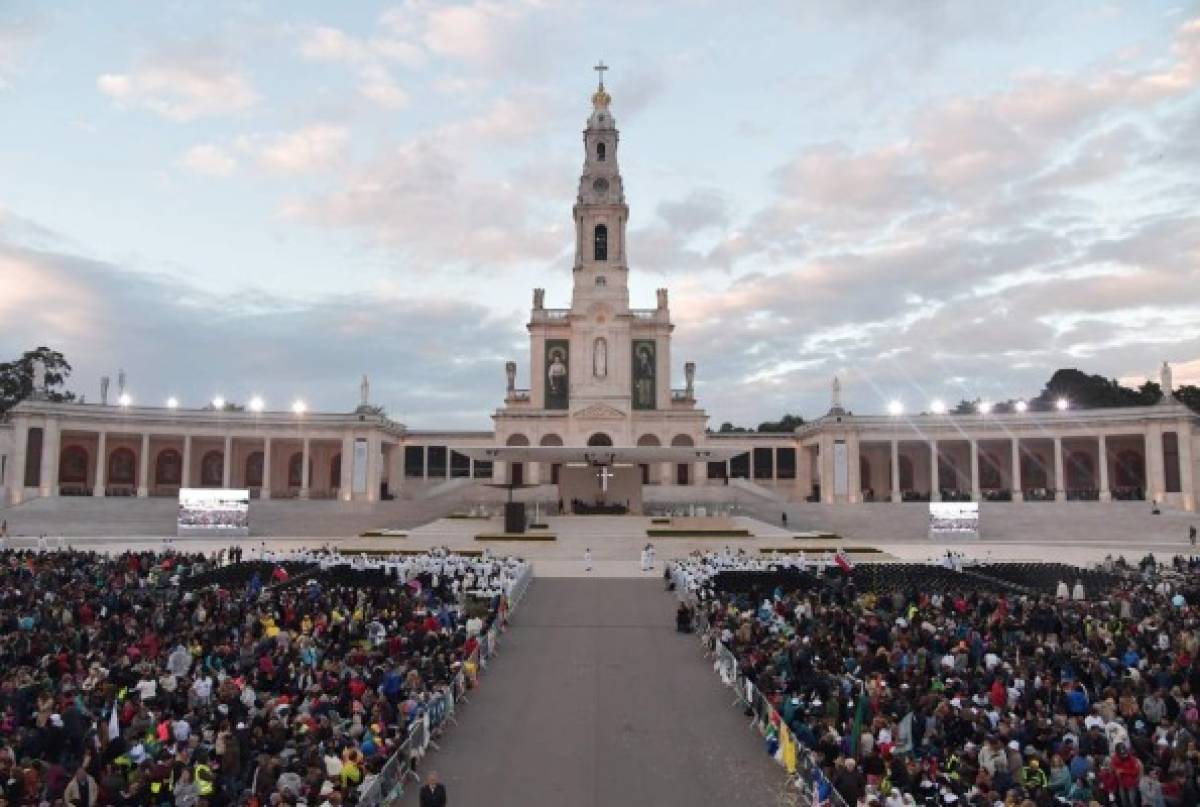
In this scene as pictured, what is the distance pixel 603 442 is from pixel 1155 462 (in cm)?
3976

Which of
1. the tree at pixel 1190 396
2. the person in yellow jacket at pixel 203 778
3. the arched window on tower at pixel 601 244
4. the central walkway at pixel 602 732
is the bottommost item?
the central walkway at pixel 602 732

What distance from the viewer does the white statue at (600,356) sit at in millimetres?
77438

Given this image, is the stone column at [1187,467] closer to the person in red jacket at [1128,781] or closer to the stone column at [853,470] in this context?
the stone column at [853,470]

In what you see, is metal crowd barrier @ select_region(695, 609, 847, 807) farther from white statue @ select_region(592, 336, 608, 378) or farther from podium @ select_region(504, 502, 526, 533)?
white statue @ select_region(592, 336, 608, 378)

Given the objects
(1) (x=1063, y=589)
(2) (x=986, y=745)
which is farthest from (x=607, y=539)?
A: (2) (x=986, y=745)

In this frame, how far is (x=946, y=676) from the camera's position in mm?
15828

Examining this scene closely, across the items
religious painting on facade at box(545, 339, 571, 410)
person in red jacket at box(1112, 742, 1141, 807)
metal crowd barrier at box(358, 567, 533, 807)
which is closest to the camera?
person in red jacket at box(1112, 742, 1141, 807)

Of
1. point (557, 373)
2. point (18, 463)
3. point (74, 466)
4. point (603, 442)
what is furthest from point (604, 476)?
point (74, 466)

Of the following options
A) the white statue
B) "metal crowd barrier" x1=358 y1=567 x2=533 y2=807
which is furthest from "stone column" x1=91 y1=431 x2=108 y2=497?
"metal crowd barrier" x1=358 y1=567 x2=533 y2=807

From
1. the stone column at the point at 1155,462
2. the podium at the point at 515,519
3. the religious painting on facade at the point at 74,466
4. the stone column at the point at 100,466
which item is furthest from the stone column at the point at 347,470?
the stone column at the point at 1155,462

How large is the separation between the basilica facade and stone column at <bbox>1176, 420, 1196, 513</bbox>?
0.09 meters

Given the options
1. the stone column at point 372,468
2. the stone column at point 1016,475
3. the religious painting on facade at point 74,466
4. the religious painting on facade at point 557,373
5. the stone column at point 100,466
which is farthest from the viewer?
the religious painting on facade at point 557,373

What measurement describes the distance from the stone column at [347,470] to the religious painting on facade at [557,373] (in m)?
17.4

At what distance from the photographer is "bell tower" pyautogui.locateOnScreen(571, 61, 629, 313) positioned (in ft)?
260
